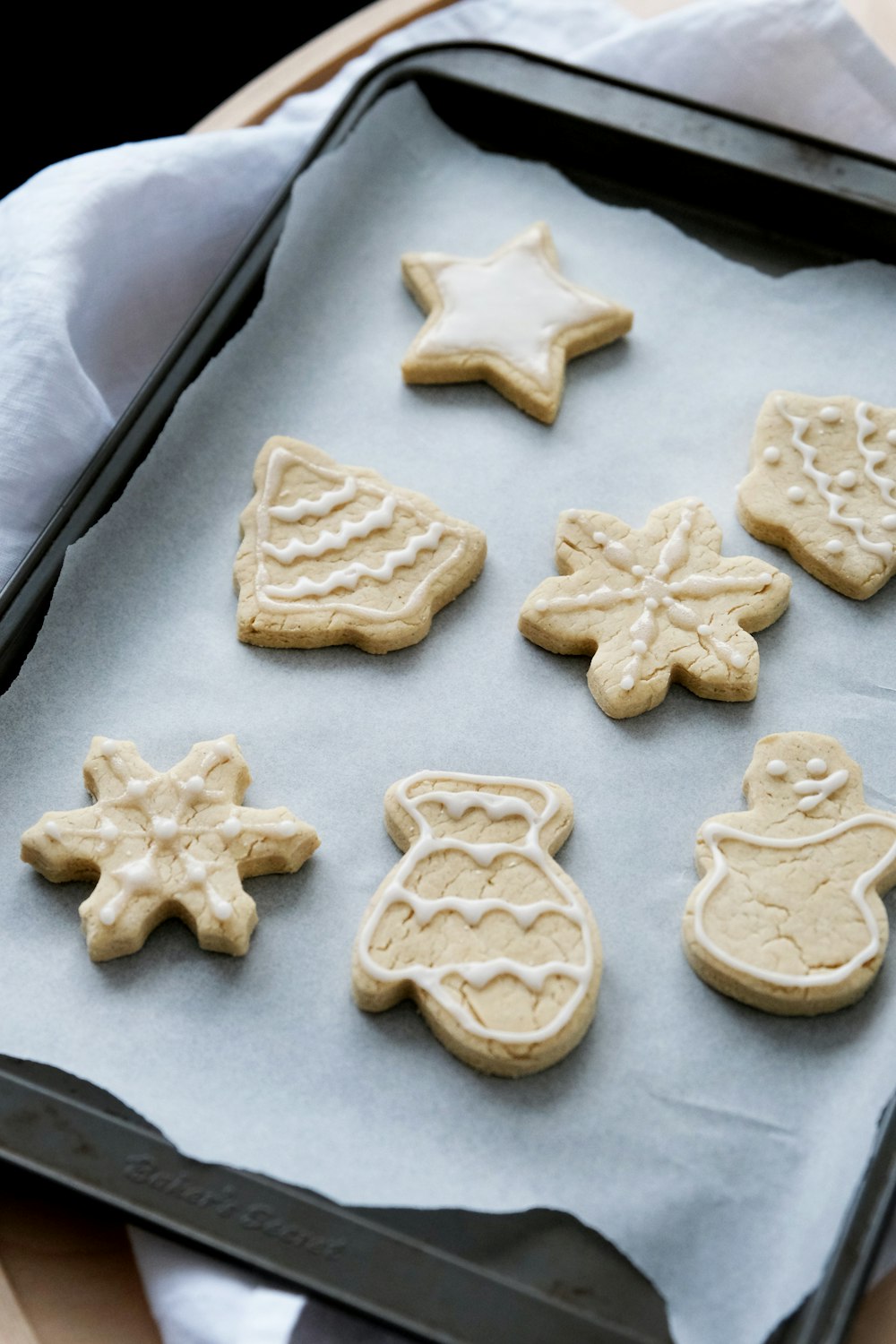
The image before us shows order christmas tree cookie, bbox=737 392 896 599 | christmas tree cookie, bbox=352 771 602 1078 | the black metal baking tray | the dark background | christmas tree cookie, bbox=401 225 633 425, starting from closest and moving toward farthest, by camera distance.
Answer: the black metal baking tray → christmas tree cookie, bbox=352 771 602 1078 → christmas tree cookie, bbox=737 392 896 599 → christmas tree cookie, bbox=401 225 633 425 → the dark background

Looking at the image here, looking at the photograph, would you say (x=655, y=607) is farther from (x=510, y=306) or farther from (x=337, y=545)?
(x=510, y=306)

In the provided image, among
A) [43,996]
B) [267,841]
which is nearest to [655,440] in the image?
[267,841]

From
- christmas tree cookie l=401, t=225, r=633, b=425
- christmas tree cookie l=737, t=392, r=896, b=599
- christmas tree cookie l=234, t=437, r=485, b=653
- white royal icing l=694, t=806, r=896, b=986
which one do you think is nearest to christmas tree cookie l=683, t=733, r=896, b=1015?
white royal icing l=694, t=806, r=896, b=986

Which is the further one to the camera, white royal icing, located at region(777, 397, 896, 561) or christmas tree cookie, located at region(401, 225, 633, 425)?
christmas tree cookie, located at region(401, 225, 633, 425)

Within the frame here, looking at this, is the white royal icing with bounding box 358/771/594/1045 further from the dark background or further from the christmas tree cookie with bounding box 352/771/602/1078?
the dark background

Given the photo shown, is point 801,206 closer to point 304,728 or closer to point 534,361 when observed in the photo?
Answer: point 534,361
